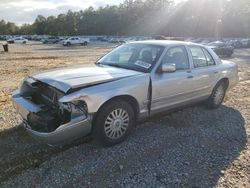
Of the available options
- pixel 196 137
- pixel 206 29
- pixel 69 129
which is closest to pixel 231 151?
pixel 196 137

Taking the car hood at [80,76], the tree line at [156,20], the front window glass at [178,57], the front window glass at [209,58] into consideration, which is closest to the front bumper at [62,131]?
the car hood at [80,76]

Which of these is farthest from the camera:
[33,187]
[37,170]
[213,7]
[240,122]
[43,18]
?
[43,18]

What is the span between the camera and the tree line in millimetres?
67625

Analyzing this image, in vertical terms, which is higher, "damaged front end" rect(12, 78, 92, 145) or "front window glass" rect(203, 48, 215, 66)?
"front window glass" rect(203, 48, 215, 66)

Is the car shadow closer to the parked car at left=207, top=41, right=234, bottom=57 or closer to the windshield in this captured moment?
the windshield

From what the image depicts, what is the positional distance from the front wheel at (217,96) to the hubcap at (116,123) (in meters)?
2.72

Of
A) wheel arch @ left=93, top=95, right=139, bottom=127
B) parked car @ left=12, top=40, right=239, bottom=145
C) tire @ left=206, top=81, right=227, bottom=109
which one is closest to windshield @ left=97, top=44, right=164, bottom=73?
parked car @ left=12, top=40, right=239, bottom=145

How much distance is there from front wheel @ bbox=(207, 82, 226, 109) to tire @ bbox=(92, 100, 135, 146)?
2.60 m

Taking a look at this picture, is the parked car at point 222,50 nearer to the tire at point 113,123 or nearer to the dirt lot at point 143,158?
the dirt lot at point 143,158

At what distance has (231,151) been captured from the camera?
4641 mm

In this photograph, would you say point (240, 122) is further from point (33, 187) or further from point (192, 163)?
point (33, 187)

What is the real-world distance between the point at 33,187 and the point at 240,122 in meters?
4.34

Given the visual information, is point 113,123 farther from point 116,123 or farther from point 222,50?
point 222,50

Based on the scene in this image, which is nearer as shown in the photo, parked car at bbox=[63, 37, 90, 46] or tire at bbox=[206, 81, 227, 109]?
tire at bbox=[206, 81, 227, 109]
